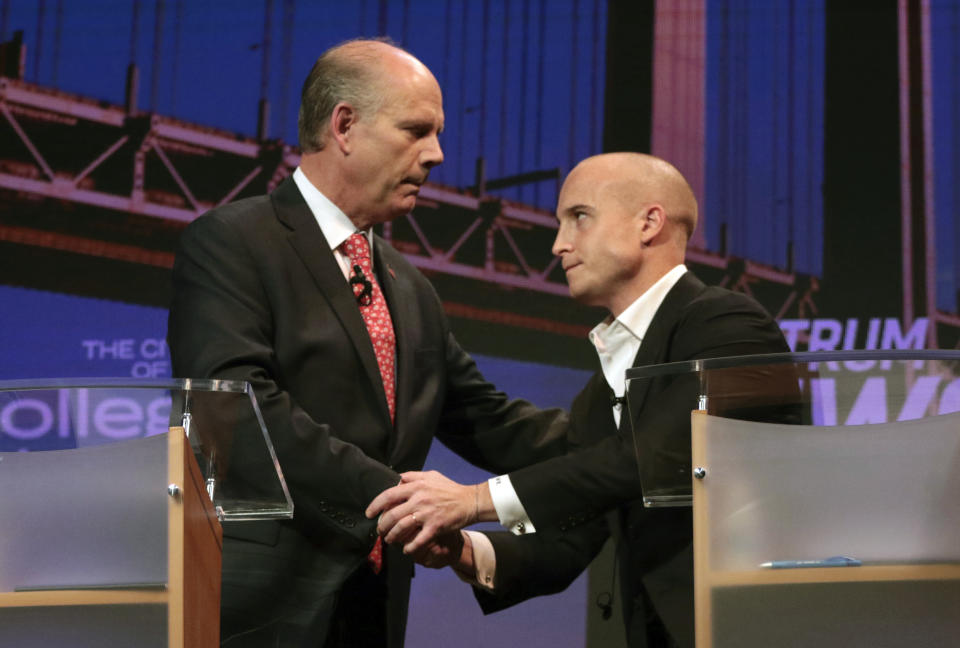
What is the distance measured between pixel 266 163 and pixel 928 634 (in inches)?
105

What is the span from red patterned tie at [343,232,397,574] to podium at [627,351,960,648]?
0.96 metres

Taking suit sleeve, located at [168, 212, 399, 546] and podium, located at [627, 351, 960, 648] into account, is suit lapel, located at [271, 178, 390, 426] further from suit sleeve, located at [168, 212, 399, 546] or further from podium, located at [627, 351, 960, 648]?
podium, located at [627, 351, 960, 648]

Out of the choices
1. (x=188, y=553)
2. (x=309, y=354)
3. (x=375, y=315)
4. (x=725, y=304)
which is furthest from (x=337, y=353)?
(x=188, y=553)

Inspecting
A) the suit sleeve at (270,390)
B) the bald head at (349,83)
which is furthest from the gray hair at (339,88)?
the suit sleeve at (270,390)

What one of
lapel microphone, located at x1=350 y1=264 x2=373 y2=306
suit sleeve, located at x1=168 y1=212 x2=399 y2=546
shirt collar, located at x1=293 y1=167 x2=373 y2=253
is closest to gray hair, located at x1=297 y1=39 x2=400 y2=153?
shirt collar, located at x1=293 y1=167 x2=373 y2=253

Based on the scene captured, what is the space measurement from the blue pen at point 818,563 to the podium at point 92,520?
0.73 m

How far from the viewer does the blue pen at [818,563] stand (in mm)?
1468

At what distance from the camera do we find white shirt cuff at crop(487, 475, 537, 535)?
88.2 inches

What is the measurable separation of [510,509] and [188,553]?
3.02 feet

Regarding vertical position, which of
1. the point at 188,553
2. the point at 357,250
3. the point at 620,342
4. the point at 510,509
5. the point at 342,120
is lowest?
the point at 188,553

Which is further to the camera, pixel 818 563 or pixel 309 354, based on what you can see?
pixel 309 354

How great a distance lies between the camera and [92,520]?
139cm

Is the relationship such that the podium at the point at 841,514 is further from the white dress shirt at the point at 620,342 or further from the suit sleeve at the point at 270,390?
the white dress shirt at the point at 620,342

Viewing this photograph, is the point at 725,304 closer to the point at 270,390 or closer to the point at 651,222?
the point at 651,222
